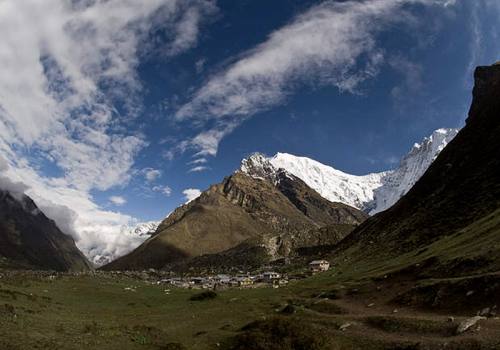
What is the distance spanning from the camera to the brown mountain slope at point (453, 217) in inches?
2440

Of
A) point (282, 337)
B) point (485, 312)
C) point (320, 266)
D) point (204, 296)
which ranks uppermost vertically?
point (320, 266)

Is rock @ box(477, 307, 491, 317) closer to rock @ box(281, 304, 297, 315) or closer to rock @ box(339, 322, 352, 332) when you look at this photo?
rock @ box(339, 322, 352, 332)

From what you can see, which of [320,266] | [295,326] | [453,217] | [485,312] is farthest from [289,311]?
[320,266]

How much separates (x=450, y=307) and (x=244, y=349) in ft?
70.5

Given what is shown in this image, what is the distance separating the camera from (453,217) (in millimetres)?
111750

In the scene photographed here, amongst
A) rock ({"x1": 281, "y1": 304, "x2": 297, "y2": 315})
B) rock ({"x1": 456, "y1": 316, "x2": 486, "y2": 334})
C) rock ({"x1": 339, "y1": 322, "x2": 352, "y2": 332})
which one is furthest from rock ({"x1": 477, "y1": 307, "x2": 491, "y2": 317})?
rock ({"x1": 281, "y1": 304, "x2": 297, "y2": 315})

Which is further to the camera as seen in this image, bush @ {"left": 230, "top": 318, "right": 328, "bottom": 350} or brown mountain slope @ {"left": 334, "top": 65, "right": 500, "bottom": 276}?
brown mountain slope @ {"left": 334, "top": 65, "right": 500, "bottom": 276}

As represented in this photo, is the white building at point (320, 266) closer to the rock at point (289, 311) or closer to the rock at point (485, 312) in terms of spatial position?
the rock at point (289, 311)

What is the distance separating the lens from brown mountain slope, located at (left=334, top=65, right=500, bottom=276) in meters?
62.0

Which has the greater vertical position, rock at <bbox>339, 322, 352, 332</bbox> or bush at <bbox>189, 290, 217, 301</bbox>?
bush at <bbox>189, 290, 217, 301</bbox>

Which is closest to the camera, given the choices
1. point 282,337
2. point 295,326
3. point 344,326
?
point 282,337

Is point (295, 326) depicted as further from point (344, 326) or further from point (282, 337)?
point (344, 326)

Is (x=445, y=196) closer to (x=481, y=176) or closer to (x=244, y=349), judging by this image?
(x=481, y=176)

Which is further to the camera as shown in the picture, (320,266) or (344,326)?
(320,266)
